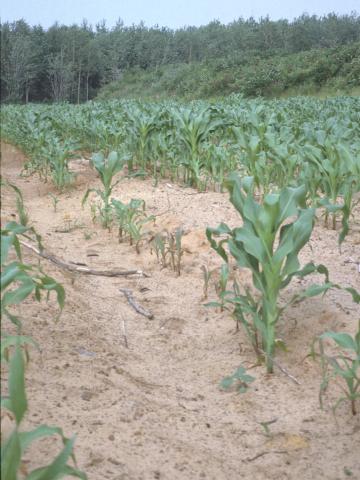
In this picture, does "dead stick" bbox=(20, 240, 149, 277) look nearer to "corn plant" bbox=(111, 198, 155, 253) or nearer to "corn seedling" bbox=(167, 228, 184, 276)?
"corn seedling" bbox=(167, 228, 184, 276)

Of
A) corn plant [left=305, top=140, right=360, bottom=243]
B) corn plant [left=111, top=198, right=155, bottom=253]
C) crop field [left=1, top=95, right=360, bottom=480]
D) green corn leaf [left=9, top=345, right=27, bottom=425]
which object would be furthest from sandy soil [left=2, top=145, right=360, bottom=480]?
corn plant [left=305, top=140, right=360, bottom=243]

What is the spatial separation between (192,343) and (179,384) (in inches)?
18.1

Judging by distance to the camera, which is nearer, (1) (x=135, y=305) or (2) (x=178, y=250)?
(1) (x=135, y=305)

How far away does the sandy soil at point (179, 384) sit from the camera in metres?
1.82

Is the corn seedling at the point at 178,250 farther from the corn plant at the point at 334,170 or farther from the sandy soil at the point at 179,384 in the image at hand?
the corn plant at the point at 334,170

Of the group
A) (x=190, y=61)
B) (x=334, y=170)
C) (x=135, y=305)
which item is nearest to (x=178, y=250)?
(x=135, y=305)

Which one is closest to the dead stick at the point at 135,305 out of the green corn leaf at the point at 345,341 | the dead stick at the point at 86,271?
the dead stick at the point at 86,271

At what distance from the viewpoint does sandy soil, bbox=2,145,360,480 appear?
5.98ft

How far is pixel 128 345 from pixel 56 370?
65 centimetres

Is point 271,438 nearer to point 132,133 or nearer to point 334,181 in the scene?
point 334,181

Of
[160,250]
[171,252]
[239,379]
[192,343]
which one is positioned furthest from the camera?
[160,250]

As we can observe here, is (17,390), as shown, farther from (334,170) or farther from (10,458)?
(334,170)

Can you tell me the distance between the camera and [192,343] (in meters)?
2.92

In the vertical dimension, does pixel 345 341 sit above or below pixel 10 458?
below
